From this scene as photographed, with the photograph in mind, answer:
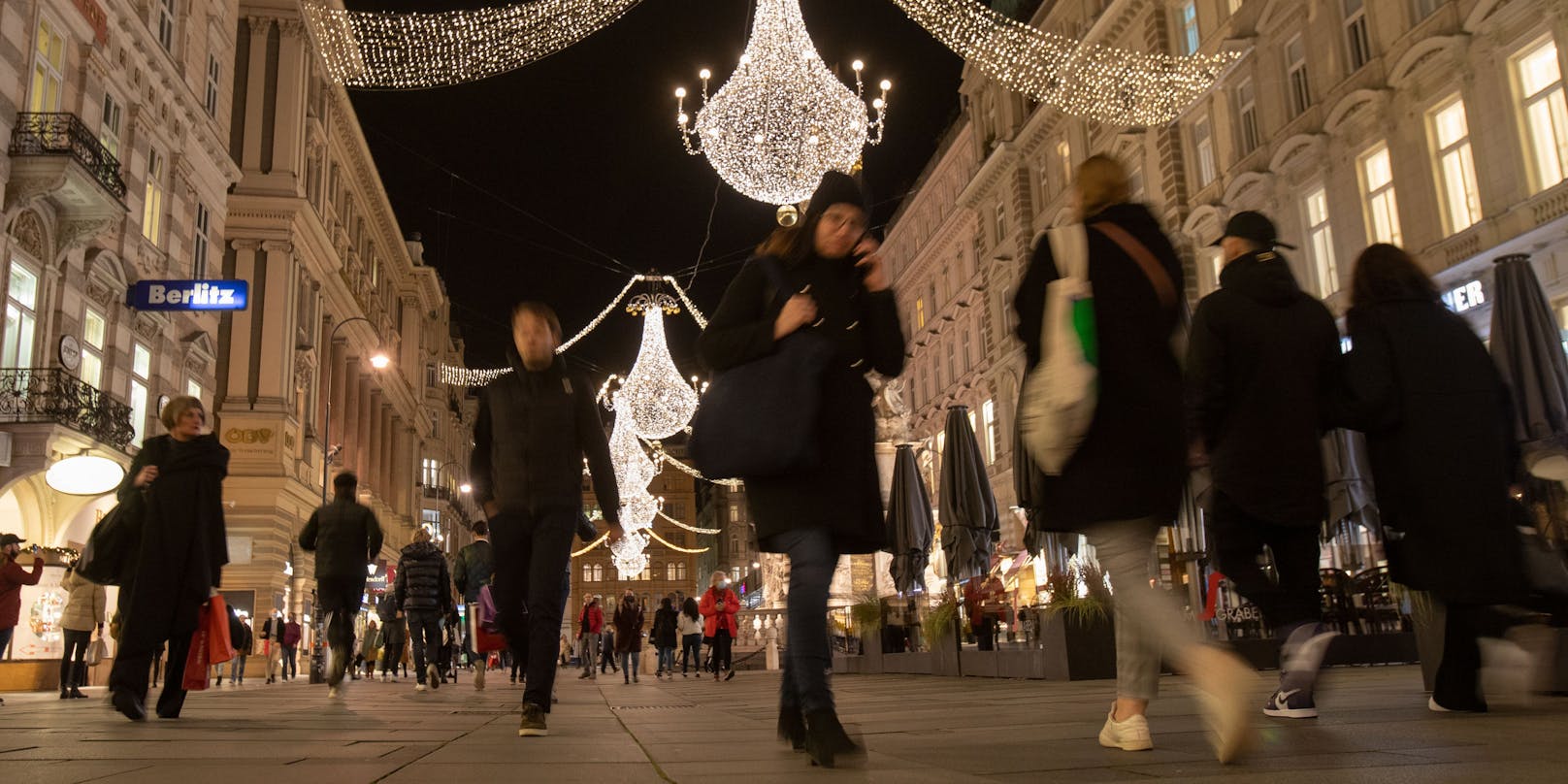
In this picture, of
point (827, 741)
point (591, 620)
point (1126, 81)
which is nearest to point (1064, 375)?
point (827, 741)

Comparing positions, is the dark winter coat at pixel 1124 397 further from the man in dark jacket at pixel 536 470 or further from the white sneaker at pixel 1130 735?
the man in dark jacket at pixel 536 470

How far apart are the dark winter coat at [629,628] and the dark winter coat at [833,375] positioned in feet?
56.3

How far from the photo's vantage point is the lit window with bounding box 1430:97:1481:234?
19672 millimetres

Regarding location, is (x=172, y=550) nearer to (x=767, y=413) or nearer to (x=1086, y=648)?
(x=767, y=413)

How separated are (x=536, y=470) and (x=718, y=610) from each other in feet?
55.3

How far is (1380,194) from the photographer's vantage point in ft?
72.4

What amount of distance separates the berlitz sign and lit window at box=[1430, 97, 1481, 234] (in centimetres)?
1977

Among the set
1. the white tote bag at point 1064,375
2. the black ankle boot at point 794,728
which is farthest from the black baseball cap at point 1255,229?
the black ankle boot at point 794,728

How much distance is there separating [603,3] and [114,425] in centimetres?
1475

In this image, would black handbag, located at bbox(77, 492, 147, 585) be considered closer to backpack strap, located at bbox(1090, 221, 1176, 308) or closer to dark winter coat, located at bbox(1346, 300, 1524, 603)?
backpack strap, located at bbox(1090, 221, 1176, 308)

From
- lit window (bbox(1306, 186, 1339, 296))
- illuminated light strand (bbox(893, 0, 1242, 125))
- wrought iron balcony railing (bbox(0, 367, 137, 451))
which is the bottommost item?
wrought iron balcony railing (bbox(0, 367, 137, 451))

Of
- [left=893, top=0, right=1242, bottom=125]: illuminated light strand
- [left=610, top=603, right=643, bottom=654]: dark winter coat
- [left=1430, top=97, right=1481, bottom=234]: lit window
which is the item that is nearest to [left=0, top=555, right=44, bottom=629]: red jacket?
[left=610, top=603, right=643, bottom=654]: dark winter coat

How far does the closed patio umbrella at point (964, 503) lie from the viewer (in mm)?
17547

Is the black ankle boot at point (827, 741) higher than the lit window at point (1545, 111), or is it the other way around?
the lit window at point (1545, 111)
